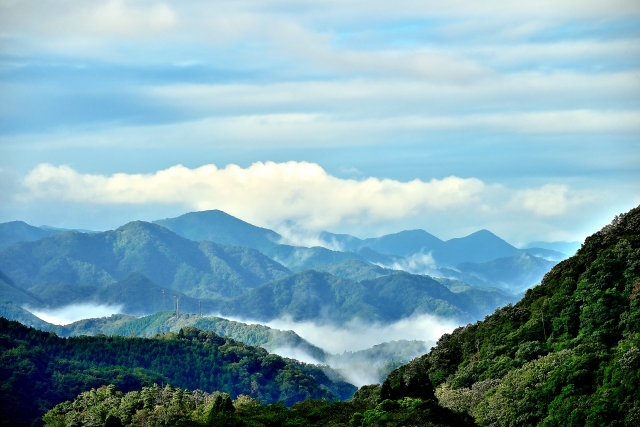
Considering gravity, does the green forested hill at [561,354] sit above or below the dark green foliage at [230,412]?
above

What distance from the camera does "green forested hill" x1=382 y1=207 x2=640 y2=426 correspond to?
81.1 metres

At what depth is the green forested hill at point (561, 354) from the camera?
8106 cm

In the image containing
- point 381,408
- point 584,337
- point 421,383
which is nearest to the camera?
point 381,408

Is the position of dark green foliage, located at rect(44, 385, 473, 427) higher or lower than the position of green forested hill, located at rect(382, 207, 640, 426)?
lower

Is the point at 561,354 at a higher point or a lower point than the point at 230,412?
higher

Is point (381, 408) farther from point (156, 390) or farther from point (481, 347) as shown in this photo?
point (156, 390)

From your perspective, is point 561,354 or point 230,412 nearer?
point 230,412

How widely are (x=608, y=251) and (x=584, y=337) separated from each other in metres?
15.8

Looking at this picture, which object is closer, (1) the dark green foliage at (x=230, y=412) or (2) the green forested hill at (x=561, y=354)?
(1) the dark green foliage at (x=230, y=412)

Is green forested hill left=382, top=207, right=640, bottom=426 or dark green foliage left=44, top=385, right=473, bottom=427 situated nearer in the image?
dark green foliage left=44, top=385, right=473, bottom=427

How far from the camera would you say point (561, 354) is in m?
93.4

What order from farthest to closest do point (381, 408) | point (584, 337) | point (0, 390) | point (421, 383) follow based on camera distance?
point (0, 390), point (584, 337), point (421, 383), point (381, 408)

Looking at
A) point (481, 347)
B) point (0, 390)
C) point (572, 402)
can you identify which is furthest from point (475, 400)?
point (0, 390)

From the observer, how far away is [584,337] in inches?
3994
